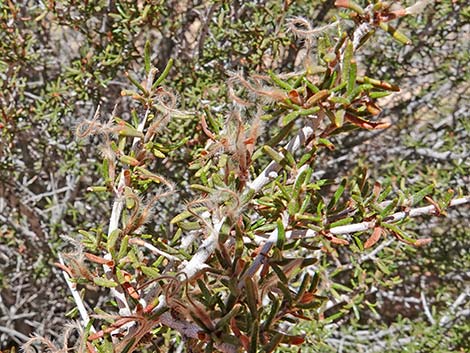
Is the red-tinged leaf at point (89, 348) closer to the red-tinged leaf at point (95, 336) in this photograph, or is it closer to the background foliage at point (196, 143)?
the red-tinged leaf at point (95, 336)

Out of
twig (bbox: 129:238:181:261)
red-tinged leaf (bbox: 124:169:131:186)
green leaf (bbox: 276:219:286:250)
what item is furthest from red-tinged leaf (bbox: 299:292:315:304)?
red-tinged leaf (bbox: 124:169:131:186)

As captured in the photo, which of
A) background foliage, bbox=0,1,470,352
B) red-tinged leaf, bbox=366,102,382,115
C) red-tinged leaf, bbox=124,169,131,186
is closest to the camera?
red-tinged leaf, bbox=366,102,382,115

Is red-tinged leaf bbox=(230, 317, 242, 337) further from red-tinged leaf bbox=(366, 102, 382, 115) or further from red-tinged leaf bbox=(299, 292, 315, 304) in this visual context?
red-tinged leaf bbox=(366, 102, 382, 115)

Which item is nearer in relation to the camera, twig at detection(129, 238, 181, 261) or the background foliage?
twig at detection(129, 238, 181, 261)

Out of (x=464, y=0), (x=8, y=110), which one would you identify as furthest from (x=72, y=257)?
(x=464, y=0)

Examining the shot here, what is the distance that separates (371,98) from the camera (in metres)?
0.85

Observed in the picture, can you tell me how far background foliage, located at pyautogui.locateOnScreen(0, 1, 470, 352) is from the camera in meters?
1.72

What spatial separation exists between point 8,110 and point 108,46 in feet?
1.17

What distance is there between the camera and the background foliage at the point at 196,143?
1.72 m

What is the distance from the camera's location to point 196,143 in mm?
1636

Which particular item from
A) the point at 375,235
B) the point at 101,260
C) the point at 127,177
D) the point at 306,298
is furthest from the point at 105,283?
the point at 375,235

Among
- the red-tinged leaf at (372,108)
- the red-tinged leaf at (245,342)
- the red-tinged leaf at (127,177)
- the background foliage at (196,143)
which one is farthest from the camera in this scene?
the background foliage at (196,143)

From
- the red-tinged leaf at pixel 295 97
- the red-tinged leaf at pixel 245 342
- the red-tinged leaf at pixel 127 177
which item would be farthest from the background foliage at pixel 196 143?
the red-tinged leaf at pixel 245 342

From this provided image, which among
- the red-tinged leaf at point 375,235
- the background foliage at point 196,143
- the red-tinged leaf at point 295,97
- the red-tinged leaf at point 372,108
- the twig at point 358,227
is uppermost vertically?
the red-tinged leaf at point 295,97
